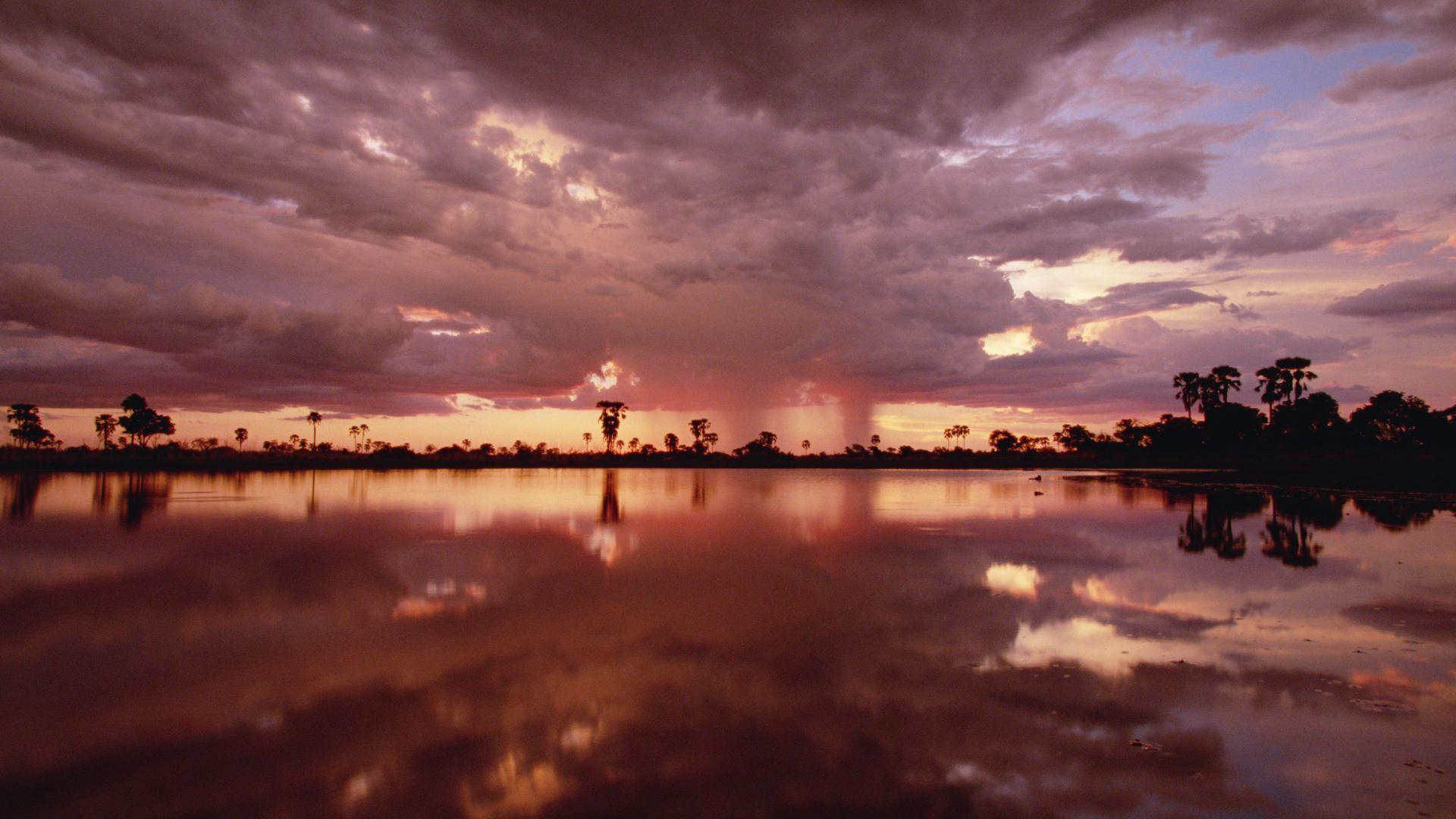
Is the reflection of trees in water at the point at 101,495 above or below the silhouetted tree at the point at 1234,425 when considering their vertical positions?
below

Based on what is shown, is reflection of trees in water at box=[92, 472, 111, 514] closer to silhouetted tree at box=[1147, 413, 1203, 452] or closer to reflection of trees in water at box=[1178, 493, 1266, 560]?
reflection of trees in water at box=[1178, 493, 1266, 560]

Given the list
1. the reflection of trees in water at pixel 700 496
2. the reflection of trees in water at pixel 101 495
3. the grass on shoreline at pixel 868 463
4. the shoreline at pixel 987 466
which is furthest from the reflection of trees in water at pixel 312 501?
the grass on shoreline at pixel 868 463

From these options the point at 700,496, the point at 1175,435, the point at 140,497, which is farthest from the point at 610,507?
the point at 1175,435

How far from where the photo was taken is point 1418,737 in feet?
25.6

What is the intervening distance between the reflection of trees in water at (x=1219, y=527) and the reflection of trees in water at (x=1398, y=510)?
14.8 ft

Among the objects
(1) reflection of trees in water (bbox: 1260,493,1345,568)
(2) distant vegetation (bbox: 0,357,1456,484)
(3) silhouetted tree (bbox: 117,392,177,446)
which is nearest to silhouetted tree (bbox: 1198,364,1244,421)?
(2) distant vegetation (bbox: 0,357,1456,484)

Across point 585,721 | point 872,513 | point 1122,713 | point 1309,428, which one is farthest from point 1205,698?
point 1309,428

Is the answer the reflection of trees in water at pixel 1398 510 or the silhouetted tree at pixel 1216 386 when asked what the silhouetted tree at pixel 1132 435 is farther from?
the reflection of trees in water at pixel 1398 510

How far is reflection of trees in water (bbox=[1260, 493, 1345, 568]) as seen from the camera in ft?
68.7

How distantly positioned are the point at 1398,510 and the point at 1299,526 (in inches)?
469

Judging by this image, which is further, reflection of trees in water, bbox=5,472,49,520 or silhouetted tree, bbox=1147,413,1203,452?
silhouetted tree, bbox=1147,413,1203,452

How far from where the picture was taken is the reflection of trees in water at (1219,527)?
2258 centimetres

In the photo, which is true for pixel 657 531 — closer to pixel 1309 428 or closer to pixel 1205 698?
pixel 1205 698

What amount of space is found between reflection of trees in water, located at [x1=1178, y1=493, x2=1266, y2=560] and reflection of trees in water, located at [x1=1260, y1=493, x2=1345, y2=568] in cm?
88
